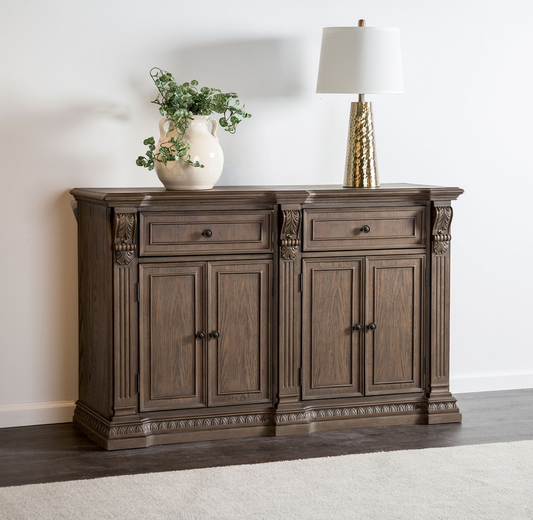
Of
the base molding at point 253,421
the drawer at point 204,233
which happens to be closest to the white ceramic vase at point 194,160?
the drawer at point 204,233

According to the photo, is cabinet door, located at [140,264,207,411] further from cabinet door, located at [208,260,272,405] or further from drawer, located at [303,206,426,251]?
drawer, located at [303,206,426,251]

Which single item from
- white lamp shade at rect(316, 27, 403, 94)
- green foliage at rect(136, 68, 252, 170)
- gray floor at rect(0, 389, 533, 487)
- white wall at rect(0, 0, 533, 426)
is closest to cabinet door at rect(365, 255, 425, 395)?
gray floor at rect(0, 389, 533, 487)

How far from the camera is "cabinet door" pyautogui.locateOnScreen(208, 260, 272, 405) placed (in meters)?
3.23

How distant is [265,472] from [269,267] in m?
0.80

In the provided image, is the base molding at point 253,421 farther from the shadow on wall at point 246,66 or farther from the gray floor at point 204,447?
the shadow on wall at point 246,66

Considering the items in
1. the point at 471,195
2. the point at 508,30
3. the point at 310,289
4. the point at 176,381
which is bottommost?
the point at 176,381

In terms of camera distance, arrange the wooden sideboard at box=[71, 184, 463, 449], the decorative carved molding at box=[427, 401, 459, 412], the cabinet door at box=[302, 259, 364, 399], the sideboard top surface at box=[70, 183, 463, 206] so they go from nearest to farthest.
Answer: the sideboard top surface at box=[70, 183, 463, 206] → the wooden sideboard at box=[71, 184, 463, 449] → the cabinet door at box=[302, 259, 364, 399] → the decorative carved molding at box=[427, 401, 459, 412]

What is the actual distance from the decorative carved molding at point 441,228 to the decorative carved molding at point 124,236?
3.95ft

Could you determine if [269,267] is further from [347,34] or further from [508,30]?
[508,30]

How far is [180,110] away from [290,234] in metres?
0.62

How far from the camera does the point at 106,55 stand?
11.3ft

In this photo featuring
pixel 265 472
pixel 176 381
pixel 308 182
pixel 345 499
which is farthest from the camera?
pixel 308 182

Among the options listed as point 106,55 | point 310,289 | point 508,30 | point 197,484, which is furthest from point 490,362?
point 106,55

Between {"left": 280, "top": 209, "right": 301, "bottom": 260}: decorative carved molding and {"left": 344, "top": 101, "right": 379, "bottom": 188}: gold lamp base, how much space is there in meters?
0.39
